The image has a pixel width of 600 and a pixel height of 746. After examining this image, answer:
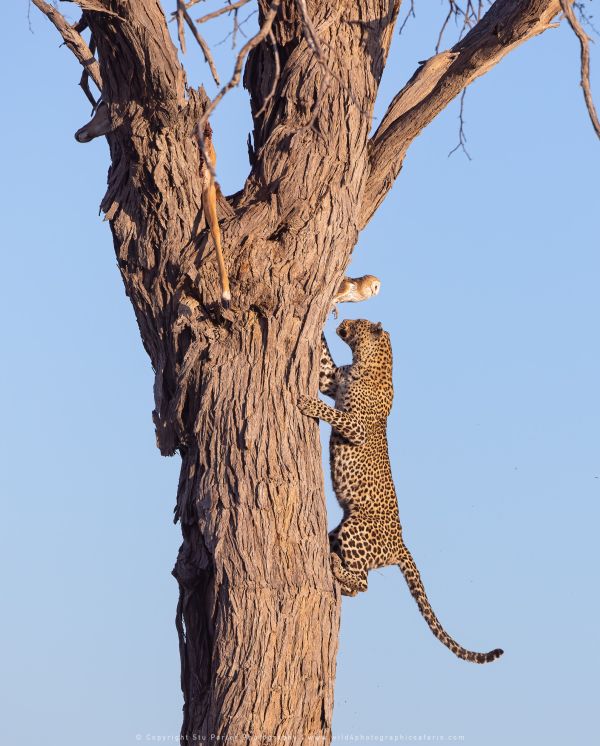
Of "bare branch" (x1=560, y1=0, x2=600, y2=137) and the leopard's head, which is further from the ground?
the leopard's head

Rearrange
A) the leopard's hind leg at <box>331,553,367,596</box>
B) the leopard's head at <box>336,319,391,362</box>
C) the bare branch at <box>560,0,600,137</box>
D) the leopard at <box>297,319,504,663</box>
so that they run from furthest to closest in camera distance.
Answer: the leopard's head at <box>336,319,391,362</box>, the leopard at <box>297,319,504,663</box>, the leopard's hind leg at <box>331,553,367,596</box>, the bare branch at <box>560,0,600,137</box>

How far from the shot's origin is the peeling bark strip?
551cm

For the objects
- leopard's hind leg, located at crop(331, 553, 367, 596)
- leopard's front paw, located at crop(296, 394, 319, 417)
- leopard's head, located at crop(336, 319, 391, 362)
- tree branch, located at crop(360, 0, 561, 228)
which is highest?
tree branch, located at crop(360, 0, 561, 228)

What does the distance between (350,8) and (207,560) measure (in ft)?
11.2

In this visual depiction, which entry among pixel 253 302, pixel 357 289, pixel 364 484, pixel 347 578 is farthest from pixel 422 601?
pixel 253 302

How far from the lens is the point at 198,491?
575 centimetres

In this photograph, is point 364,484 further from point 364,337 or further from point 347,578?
point 364,337

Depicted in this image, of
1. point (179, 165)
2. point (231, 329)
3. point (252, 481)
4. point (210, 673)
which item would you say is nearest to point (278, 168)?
point (179, 165)

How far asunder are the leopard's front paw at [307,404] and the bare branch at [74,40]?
2.32m

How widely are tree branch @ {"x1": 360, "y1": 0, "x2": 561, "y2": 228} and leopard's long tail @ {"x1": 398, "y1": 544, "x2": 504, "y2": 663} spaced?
2410mm

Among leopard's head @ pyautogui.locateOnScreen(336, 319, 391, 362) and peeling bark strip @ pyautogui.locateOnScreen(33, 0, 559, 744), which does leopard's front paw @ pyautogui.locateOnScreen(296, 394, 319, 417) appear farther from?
leopard's head @ pyautogui.locateOnScreen(336, 319, 391, 362)

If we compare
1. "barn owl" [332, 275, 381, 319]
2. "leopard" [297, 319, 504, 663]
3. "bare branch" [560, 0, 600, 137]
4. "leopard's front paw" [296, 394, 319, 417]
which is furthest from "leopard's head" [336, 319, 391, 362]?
"bare branch" [560, 0, 600, 137]

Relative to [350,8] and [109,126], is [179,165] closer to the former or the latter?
[109,126]

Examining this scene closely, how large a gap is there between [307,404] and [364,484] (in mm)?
1698
